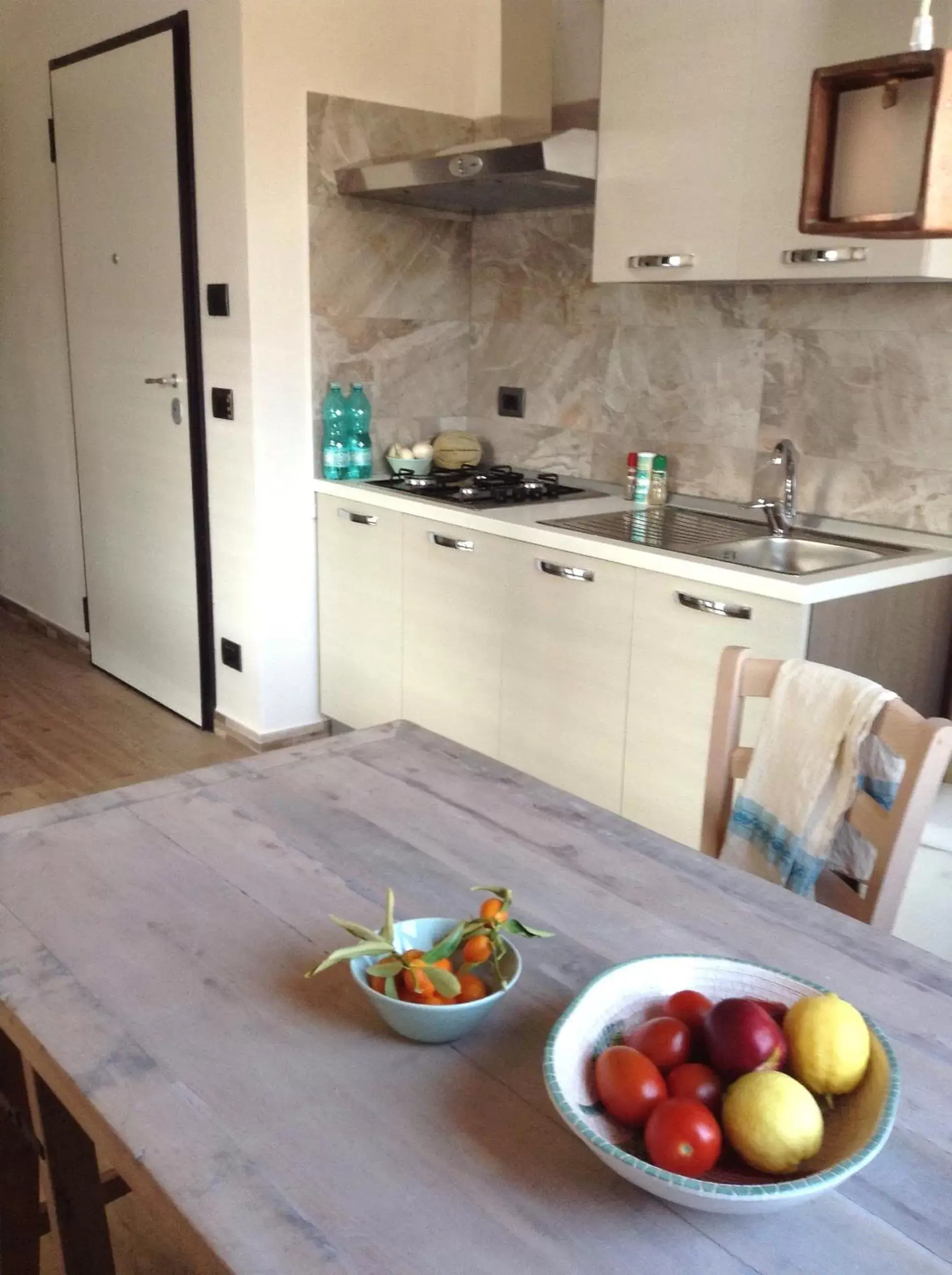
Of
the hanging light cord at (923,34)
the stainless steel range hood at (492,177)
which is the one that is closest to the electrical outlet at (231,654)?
the stainless steel range hood at (492,177)

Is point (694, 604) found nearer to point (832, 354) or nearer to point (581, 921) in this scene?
point (832, 354)

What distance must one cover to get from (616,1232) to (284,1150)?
250 mm

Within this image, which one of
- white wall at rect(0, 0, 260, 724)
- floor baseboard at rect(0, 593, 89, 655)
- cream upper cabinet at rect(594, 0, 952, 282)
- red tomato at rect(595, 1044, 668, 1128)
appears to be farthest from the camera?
floor baseboard at rect(0, 593, 89, 655)

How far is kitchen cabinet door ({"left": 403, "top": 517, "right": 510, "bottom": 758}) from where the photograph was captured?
2.82 meters

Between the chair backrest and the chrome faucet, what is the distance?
1.18 metres

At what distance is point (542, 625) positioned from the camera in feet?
8.79

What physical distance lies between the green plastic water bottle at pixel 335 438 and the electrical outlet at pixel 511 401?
0.53m

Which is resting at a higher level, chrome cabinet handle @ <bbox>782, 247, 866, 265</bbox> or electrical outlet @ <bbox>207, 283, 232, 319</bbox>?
chrome cabinet handle @ <bbox>782, 247, 866, 265</bbox>

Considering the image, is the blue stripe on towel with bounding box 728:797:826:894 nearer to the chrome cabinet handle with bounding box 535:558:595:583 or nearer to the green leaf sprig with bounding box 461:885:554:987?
the green leaf sprig with bounding box 461:885:554:987

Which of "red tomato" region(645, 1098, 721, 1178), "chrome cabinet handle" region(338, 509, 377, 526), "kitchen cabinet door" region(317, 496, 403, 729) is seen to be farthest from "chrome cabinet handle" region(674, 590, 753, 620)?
"red tomato" region(645, 1098, 721, 1178)

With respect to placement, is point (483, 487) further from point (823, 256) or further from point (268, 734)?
point (823, 256)

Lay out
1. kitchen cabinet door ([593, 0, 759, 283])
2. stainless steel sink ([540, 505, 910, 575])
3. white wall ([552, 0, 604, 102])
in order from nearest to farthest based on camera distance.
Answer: kitchen cabinet door ([593, 0, 759, 283]), stainless steel sink ([540, 505, 910, 575]), white wall ([552, 0, 604, 102])

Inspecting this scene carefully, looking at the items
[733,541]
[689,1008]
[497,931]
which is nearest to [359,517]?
[733,541]

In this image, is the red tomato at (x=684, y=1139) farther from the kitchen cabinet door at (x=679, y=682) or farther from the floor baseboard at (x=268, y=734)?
the floor baseboard at (x=268, y=734)
